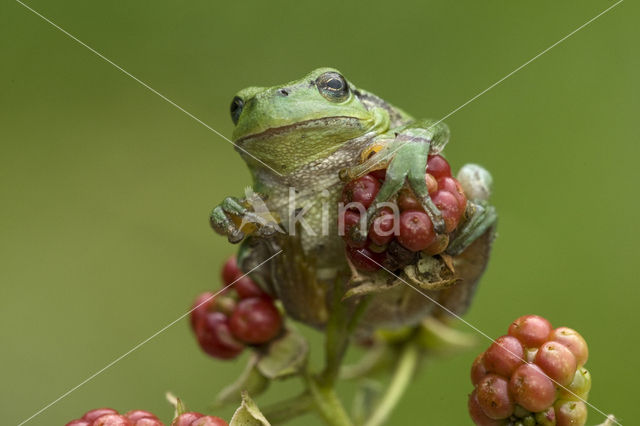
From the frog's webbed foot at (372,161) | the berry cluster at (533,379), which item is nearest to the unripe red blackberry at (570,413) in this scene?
the berry cluster at (533,379)

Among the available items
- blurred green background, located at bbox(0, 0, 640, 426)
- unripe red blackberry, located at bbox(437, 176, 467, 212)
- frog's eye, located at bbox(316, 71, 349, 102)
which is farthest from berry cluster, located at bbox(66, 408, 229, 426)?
blurred green background, located at bbox(0, 0, 640, 426)

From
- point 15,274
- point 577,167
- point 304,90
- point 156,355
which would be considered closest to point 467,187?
point 304,90

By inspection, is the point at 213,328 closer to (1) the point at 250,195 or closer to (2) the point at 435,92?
(1) the point at 250,195

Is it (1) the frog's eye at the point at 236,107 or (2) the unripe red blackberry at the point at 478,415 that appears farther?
(1) the frog's eye at the point at 236,107

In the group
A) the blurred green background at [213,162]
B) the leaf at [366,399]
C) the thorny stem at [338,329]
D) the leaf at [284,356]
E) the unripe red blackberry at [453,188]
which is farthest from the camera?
the blurred green background at [213,162]

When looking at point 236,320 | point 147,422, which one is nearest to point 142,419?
point 147,422

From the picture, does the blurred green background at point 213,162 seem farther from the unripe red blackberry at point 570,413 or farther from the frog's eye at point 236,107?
Result: the frog's eye at point 236,107
